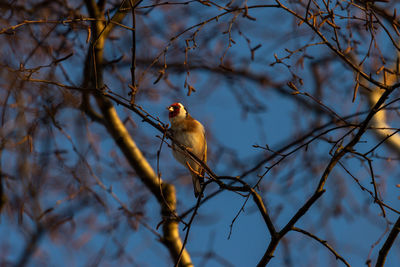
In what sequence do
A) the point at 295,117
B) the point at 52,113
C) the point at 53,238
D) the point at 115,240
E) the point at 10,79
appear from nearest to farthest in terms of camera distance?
the point at 10,79
the point at 52,113
the point at 115,240
the point at 53,238
the point at 295,117

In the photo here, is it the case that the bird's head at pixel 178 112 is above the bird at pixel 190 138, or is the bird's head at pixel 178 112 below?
above

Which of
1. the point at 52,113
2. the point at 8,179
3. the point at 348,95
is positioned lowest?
the point at 8,179

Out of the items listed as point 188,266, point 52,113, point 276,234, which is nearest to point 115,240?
point 188,266

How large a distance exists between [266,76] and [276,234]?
4105mm

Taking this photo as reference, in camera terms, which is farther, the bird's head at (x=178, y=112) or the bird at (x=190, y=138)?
the bird's head at (x=178, y=112)

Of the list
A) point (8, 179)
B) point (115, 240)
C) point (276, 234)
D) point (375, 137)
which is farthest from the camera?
point (375, 137)

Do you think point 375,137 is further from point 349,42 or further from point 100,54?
point 100,54

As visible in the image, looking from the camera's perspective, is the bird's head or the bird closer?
the bird

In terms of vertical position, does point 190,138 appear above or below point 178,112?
below

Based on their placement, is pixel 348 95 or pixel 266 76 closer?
pixel 348 95

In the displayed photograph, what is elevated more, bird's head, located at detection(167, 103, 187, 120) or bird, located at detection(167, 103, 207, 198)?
bird's head, located at detection(167, 103, 187, 120)

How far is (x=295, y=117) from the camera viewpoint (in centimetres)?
429

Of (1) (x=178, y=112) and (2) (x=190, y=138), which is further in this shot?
(1) (x=178, y=112)

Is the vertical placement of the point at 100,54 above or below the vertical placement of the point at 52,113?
above
